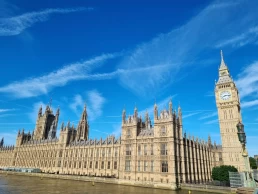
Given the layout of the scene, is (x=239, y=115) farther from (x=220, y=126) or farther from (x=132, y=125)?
(x=132, y=125)

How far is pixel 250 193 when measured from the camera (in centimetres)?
1385

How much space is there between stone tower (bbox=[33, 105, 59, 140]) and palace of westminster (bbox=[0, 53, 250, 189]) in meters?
12.0

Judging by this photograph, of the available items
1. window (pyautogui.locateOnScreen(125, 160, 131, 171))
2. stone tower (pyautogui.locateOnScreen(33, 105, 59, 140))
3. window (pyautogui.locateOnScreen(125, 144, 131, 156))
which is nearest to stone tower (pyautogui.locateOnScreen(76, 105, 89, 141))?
stone tower (pyautogui.locateOnScreen(33, 105, 59, 140))

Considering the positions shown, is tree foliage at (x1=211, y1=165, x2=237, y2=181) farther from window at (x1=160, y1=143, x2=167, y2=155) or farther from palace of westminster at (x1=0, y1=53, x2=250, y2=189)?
window at (x1=160, y1=143, x2=167, y2=155)

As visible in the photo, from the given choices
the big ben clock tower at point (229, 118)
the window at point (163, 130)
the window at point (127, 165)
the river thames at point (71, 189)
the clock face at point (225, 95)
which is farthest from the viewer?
the clock face at point (225, 95)

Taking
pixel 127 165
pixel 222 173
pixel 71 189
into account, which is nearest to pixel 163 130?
pixel 127 165

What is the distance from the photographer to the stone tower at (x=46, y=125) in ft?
449

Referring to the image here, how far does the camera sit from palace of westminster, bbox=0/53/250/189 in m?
59.5

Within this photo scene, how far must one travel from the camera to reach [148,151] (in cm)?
6238

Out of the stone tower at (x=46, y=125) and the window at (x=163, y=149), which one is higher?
the stone tower at (x=46, y=125)

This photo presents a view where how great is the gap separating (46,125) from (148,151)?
101 meters

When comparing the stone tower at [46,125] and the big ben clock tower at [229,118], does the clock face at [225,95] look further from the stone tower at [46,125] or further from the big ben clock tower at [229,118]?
the stone tower at [46,125]

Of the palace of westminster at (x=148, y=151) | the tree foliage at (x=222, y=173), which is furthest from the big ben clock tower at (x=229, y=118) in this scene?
the tree foliage at (x=222, y=173)

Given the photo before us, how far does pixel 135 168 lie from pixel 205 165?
102 ft
